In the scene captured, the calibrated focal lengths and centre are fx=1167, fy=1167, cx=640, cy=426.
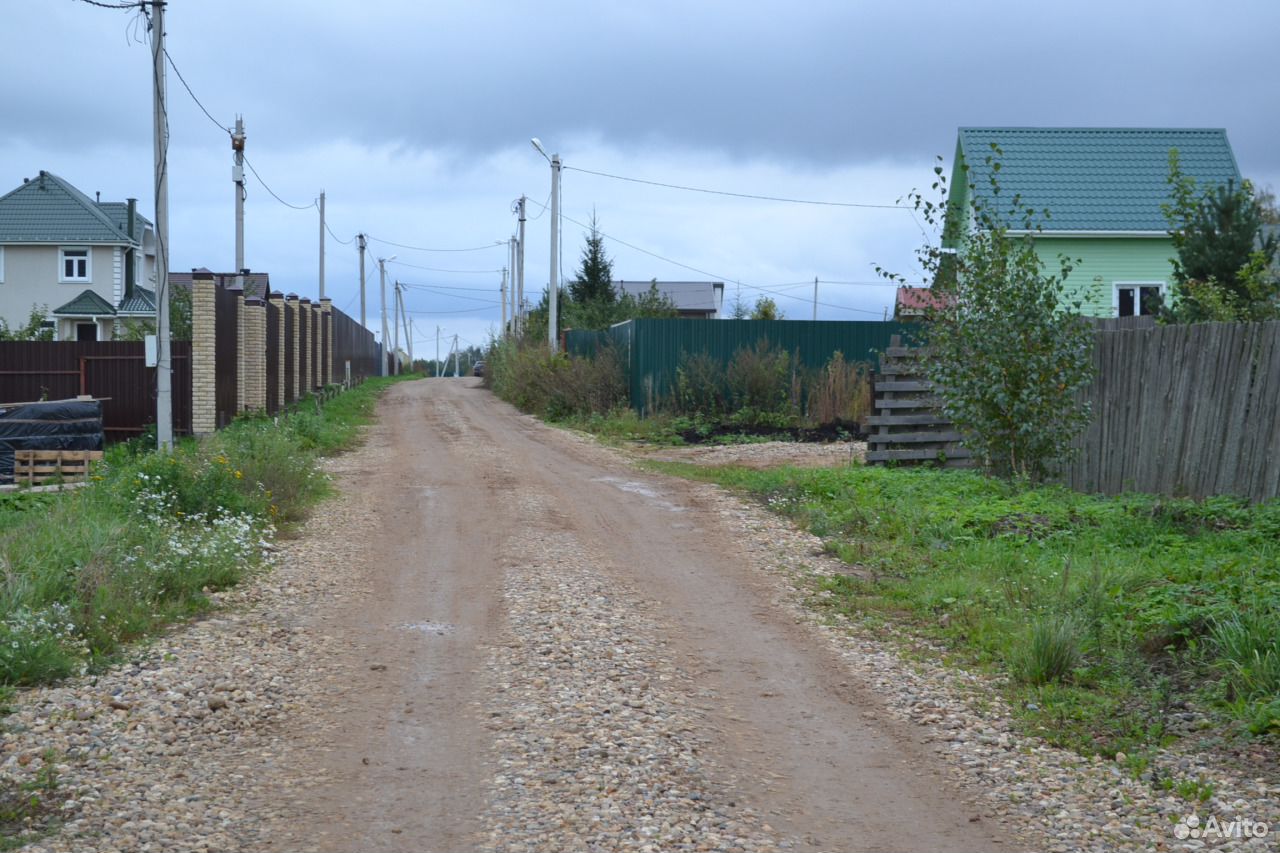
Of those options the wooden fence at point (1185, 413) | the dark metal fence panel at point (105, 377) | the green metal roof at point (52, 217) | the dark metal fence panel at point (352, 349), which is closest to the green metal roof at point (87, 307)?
the green metal roof at point (52, 217)

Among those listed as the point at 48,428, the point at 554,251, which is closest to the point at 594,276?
the point at 554,251

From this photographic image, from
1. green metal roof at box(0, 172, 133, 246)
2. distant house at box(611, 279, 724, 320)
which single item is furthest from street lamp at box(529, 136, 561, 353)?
distant house at box(611, 279, 724, 320)

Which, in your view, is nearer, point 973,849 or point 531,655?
point 973,849

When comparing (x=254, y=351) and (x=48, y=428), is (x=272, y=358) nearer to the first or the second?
(x=254, y=351)

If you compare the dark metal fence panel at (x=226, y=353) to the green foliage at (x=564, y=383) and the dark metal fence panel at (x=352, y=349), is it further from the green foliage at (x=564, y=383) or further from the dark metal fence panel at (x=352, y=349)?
the dark metal fence panel at (x=352, y=349)

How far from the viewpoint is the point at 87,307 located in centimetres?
4500

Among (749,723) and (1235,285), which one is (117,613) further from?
(1235,285)

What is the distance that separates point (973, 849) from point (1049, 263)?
24.9m

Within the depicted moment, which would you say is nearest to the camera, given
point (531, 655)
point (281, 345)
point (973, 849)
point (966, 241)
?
point (973, 849)

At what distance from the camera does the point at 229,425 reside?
20406 mm

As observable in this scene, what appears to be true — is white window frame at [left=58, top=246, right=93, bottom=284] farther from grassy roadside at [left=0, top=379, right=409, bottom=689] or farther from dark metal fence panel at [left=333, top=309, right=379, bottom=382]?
grassy roadside at [left=0, top=379, right=409, bottom=689]

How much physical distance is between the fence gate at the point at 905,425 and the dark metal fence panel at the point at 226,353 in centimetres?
1104

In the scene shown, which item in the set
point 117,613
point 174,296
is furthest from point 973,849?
point 174,296

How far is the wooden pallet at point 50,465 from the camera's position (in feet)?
50.6
